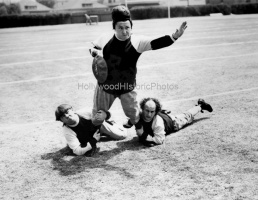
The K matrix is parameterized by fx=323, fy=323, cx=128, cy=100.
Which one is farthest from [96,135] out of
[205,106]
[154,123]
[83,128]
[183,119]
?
[205,106]

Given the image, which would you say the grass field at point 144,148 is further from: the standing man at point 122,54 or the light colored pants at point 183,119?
the standing man at point 122,54

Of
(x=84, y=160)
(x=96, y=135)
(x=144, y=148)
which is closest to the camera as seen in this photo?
(x=84, y=160)

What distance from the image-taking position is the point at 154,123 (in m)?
4.72

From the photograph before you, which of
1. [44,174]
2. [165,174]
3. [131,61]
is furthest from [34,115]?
[165,174]

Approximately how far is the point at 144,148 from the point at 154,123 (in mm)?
406

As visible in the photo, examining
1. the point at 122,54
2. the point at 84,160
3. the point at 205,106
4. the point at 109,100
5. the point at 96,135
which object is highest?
the point at 122,54

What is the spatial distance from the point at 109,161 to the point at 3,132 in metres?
2.24

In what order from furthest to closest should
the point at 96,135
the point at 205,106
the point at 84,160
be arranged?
the point at 205,106 < the point at 96,135 < the point at 84,160

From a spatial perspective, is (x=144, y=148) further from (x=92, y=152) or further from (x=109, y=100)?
(x=109, y=100)

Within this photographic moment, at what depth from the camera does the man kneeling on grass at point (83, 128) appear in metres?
4.36

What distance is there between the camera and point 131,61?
4.16m

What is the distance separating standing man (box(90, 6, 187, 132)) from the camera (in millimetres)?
3994

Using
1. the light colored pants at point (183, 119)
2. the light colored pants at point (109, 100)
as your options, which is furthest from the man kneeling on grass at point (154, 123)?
the light colored pants at point (109, 100)

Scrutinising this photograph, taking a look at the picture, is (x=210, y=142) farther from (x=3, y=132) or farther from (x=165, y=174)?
(x=3, y=132)
